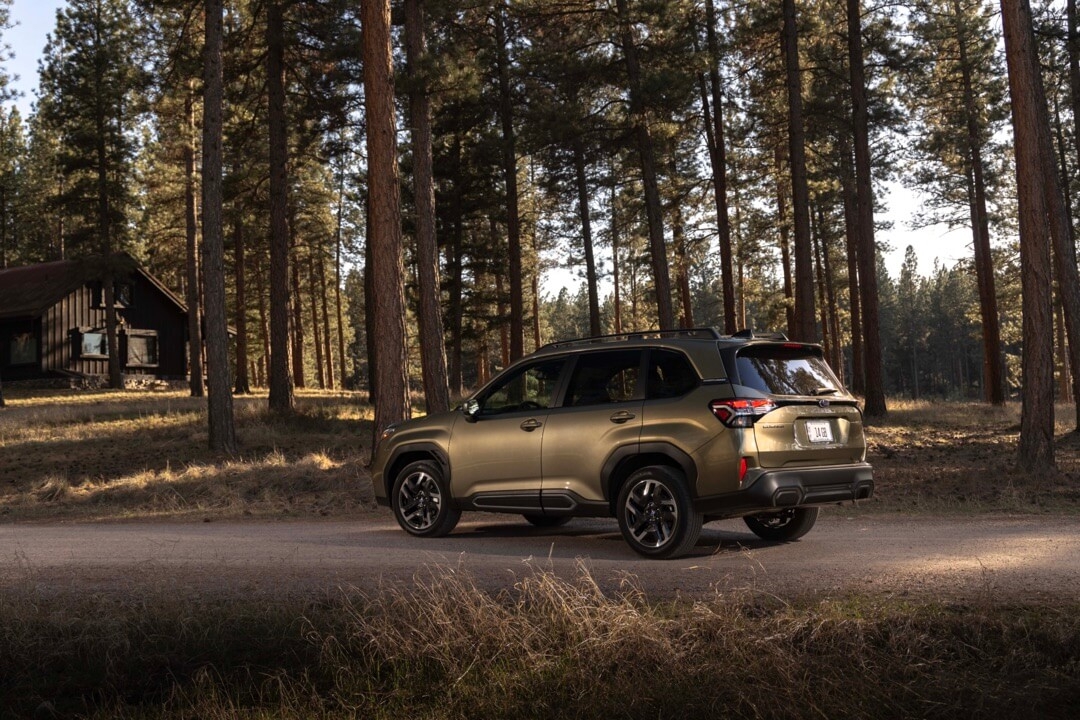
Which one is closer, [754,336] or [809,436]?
[809,436]

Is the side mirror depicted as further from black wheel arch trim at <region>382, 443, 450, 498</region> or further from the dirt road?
the dirt road

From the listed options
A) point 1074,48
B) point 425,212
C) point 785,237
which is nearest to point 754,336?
point 425,212

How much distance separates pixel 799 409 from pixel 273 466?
12.2 metres

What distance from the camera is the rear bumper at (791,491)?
8391 millimetres

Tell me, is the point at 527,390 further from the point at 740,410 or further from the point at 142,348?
the point at 142,348

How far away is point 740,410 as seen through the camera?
848 cm

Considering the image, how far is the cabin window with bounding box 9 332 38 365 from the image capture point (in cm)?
4684

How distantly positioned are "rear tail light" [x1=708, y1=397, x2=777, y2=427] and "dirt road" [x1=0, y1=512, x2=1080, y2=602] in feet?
3.97

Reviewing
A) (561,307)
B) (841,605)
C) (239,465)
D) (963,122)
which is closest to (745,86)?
(963,122)

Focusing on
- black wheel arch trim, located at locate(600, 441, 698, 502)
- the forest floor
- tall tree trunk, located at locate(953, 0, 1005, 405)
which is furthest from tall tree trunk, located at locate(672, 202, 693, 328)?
black wheel arch trim, located at locate(600, 441, 698, 502)

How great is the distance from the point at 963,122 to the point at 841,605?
3251 centimetres

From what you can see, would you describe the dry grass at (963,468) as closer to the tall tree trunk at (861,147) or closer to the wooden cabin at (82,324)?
the tall tree trunk at (861,147)

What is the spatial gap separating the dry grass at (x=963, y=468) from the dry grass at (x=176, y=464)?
8.31 m

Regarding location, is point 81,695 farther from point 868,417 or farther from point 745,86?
point 745,86
